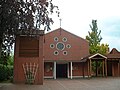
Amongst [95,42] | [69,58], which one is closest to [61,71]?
[69,58]

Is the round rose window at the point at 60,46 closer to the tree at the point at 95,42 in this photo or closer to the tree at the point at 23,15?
the tree at the point at 95,42

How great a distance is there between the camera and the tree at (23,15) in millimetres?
12523

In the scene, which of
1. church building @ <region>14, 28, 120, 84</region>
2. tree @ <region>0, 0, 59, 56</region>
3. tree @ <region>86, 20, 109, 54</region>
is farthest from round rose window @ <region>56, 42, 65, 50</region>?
tree @ <region>0, 0, 59, 56</region>

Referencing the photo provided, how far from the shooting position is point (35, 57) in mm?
21516

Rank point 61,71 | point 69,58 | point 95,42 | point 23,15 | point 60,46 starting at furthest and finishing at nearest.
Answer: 1. point 95,42
2. point 61,71
3. point 60,46
4. point 69,58
5. point 23,15

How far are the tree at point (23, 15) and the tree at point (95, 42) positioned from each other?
3251cm

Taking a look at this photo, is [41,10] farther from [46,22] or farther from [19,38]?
[19,38]

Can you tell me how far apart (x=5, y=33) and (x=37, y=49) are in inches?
295

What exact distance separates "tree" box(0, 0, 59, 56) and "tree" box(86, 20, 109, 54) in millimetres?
32506

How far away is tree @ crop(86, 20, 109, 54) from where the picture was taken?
1832 inches

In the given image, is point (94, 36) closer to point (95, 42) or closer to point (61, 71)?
point (95, 42)

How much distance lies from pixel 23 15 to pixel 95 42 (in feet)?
145

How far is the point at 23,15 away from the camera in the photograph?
13641 mm

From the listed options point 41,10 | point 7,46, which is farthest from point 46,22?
point 7,46
